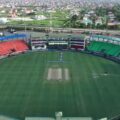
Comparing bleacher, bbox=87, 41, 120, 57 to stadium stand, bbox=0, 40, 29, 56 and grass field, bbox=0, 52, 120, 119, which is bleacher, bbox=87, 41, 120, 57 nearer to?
grass field, bbox=0, 52, 120, 119

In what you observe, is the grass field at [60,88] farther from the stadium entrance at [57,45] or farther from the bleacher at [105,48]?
the stadium entrance at [57,45]

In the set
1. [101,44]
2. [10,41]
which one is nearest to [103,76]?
[101,44]

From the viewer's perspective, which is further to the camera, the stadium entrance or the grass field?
the stadium entrance

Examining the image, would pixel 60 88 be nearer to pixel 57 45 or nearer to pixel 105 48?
pixel 105 48

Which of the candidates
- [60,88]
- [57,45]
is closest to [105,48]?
[57,45]

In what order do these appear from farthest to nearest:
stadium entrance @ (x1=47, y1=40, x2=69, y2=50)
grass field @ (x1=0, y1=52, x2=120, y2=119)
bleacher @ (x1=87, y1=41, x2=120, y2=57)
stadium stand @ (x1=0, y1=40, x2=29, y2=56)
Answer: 1. stadium entrance @ (x1=47, y1=40, x2=69, y2=50)
2. stadium stand @ (x1=0, y1=40, x2=29, y2=56)
3. bleacher @ (x1=87, y1=41, x2=120, y2=57)
4. grass field @ (x1=0, y1=52, x2=120, y2=119)

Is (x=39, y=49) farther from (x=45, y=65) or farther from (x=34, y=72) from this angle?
(x=34, y=72)

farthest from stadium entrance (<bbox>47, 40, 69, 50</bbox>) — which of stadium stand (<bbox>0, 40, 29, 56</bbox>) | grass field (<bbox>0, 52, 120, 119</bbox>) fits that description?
grass field (<bbox>0, 52, 120, 119</bbox>)
